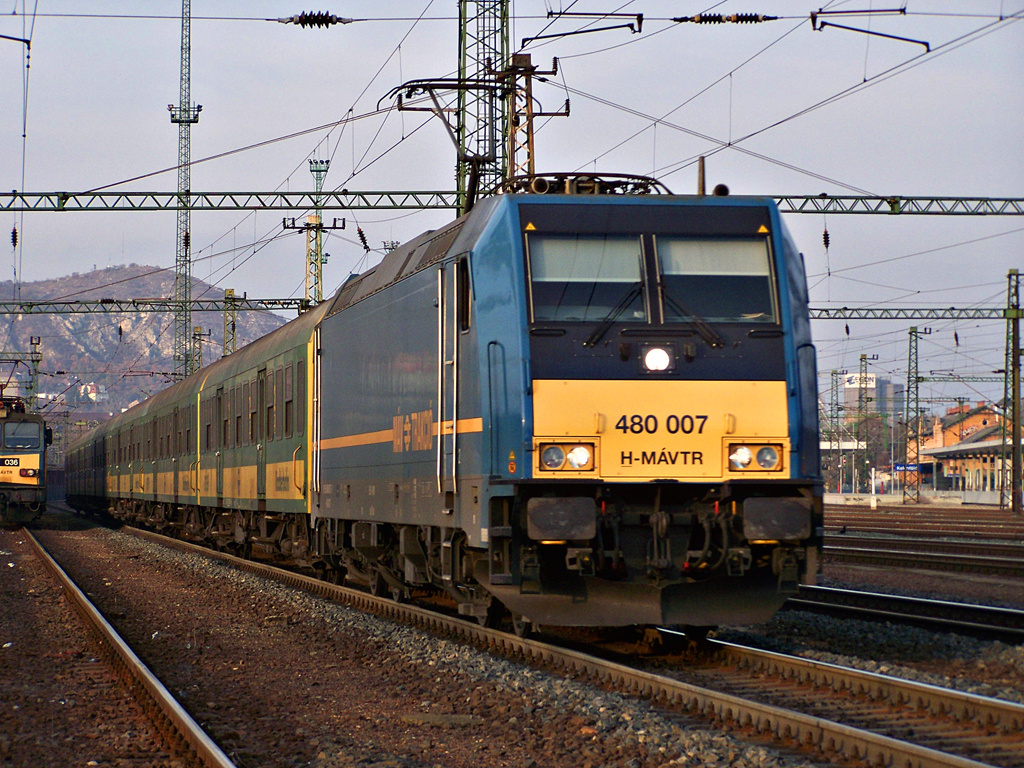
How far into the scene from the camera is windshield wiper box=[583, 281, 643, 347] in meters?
9.18

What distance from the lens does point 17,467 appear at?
37.1 metres

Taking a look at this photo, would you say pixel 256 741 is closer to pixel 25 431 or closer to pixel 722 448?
pixel 722 448

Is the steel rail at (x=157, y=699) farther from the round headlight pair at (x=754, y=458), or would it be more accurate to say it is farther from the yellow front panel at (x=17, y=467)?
the yellow front panel at (x=17, y=467)

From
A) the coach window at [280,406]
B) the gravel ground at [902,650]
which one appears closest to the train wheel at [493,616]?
the gravel ground at [902,650]

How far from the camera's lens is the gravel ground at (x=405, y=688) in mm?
6895

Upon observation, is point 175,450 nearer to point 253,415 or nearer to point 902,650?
point 253,415

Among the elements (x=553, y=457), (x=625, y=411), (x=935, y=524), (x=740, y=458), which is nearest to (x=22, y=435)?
(x=935, y=524)

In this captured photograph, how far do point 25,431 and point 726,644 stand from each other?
32.5 metres

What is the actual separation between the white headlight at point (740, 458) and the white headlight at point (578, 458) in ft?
3.66

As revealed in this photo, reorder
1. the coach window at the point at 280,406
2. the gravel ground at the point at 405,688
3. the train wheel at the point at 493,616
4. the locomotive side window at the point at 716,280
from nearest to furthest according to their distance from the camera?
the gravel ground at the point at 405,688, the locomotive side window at the point at 716,280, the train wheel at the point at 493,616, the coach window at the point at 280,406

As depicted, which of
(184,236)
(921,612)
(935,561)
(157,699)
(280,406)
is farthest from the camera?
(184,236)

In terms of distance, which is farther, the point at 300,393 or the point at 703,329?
the point at 300,393

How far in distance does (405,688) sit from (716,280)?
3.95 meters

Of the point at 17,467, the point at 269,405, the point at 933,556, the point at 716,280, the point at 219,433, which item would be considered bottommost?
the point at 933,556
